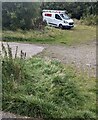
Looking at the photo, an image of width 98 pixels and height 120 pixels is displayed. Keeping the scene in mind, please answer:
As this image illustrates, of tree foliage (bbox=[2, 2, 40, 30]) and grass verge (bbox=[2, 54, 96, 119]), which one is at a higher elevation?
tree foliage (bbox=[2, 2, 40, 30])

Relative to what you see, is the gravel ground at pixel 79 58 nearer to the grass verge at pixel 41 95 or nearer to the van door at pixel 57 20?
the grass verge at pixel 41 95

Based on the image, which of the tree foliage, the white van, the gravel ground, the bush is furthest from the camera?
the bush

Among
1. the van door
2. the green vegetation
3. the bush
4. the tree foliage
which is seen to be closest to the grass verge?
the green vegetation

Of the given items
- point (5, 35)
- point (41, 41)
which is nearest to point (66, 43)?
point (41, 41)

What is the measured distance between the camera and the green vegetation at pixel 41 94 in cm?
493

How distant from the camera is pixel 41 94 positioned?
5352mm

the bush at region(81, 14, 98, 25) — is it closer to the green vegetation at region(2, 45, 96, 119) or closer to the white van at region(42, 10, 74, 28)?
the white van at region(42, 10, 74, 28)

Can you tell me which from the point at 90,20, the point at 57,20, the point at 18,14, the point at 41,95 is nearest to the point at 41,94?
the point at 41,95

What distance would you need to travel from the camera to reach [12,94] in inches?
203

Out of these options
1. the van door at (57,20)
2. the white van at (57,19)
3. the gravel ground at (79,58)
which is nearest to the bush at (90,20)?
the white van at (57,19)

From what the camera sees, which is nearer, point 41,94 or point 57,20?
point 41,94

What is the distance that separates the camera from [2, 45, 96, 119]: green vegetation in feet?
16.2

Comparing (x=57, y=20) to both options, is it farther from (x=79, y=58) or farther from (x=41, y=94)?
(x=41, y=94)

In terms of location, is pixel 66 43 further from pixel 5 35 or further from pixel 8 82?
pixel 8 82
